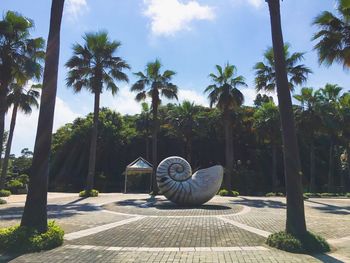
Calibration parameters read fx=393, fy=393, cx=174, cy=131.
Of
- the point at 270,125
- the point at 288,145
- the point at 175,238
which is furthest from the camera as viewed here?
the point at 270,125

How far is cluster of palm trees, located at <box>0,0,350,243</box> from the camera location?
9.77 m

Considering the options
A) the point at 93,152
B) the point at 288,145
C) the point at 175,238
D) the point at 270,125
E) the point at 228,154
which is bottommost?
the point at 175,238

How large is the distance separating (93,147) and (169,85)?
8.16 metres

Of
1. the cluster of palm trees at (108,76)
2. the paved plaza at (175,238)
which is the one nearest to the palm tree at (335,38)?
the cluster of palm trees at (108,76)

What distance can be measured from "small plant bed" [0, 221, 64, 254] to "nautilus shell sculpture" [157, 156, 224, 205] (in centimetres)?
1052

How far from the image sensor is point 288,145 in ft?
32.6

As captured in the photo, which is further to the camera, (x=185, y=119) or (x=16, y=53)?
(x=185, y=119)

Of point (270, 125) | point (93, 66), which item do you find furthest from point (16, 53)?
point (270, 125)

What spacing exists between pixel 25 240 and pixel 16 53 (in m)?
14.4

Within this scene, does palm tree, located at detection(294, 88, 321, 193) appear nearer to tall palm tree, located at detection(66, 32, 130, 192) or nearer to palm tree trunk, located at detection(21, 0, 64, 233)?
tall palm tree, located at detection(66, 32, 130, 192)

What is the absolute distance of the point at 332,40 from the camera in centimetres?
1642

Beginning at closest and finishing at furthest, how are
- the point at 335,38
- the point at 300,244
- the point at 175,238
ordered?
the point at 300,244 → the point at 175,238 → the point at 335,38

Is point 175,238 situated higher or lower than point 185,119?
lower

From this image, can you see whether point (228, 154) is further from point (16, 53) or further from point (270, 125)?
point (16, 53)
